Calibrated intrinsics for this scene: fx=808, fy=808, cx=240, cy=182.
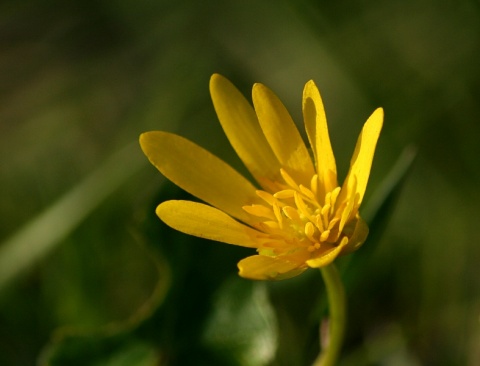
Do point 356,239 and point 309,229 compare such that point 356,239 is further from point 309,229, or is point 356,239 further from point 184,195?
point 184,195

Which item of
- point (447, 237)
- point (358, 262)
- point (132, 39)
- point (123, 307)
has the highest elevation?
point (132, 39)

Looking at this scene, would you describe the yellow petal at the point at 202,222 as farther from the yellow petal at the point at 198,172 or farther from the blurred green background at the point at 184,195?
the blurred green background at the point at 184,195

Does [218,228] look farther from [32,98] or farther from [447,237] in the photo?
[32,98]

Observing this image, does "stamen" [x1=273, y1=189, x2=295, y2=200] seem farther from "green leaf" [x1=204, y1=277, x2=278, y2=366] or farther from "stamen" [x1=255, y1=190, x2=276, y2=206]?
"green leaf" [x1=204, y1=277, x2=278, y2=366]

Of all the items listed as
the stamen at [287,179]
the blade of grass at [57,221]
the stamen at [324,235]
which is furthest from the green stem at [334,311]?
the blade of grass at [57,221]

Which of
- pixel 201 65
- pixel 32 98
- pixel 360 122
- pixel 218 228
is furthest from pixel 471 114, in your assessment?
pixel 32 98

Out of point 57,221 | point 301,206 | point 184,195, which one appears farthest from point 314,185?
point 57,221
